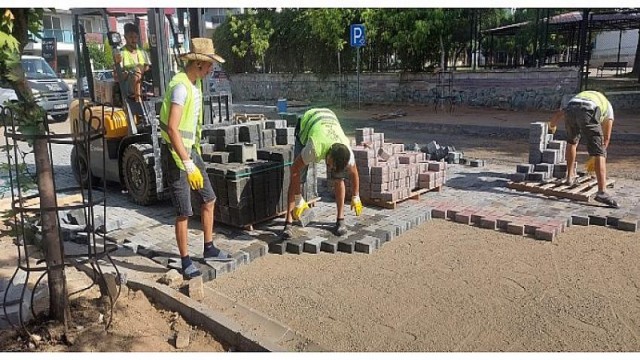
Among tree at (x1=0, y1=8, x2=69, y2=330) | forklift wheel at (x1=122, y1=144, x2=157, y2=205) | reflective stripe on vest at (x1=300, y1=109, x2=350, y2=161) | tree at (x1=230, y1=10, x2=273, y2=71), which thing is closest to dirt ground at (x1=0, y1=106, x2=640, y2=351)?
tree at (x1=0, y1=8, x2=69, y2=330)

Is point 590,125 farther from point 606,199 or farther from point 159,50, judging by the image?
point 159,50

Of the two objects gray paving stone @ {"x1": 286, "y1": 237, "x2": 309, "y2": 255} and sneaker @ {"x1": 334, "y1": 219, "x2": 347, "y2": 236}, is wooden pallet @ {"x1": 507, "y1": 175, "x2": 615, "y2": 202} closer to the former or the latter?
sneaker @ {"x1": 334, "y1": 219, "x2": 347, "y2": 236}

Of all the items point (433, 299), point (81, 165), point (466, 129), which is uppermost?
point (81, 165)

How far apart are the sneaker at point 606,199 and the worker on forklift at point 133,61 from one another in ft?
20.1

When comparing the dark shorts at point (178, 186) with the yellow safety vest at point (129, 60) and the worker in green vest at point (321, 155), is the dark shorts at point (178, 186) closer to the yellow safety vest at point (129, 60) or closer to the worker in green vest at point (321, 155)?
the worker in green vest at point (321, 155)

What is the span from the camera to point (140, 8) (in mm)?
7004

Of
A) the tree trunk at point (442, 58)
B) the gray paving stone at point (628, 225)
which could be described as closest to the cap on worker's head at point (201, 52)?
the gray paving stone at point (628, 225)

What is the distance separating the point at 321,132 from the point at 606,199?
153 inches

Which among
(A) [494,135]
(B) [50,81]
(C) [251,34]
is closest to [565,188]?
(A) [494,135]

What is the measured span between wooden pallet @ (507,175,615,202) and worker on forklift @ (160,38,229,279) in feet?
15.6

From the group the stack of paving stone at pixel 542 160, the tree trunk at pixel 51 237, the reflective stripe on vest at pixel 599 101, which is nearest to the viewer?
the tree trunk at pixel 51 237

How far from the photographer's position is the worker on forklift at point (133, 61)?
6.95 m

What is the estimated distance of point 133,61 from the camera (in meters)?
7.01

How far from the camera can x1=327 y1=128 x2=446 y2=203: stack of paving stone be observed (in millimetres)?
6758
